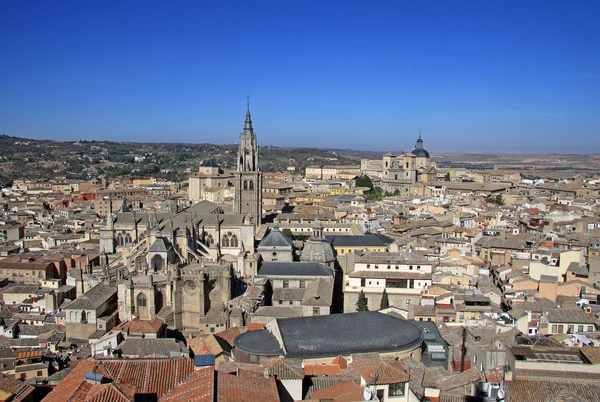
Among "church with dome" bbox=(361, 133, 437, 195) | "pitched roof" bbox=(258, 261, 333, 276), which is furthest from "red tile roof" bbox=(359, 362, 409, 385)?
"church with dome" bbox=(361, 133, 437, 195)

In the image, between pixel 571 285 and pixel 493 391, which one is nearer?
pixel 493 391

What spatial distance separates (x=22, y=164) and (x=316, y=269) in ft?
487

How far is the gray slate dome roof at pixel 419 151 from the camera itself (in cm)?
12850

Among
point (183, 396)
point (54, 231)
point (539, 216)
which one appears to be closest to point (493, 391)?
point (183, 396)

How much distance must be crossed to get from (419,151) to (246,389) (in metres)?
119

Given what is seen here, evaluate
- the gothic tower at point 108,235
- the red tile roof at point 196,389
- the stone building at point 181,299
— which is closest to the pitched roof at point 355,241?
the stone building at point 181,299

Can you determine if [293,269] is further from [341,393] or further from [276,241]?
[341,393]

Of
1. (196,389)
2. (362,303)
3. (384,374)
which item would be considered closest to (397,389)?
(384,374)

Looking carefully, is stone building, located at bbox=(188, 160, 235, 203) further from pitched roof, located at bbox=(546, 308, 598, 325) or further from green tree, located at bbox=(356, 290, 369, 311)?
pitched roof, located at bbox=(546, 308, 598, 325)

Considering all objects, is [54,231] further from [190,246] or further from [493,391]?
[493,391]

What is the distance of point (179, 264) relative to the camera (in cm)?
3469

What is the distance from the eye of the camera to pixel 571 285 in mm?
34031

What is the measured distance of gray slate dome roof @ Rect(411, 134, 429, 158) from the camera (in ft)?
422

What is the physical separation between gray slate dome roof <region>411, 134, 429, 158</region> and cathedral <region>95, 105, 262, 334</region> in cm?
8572
